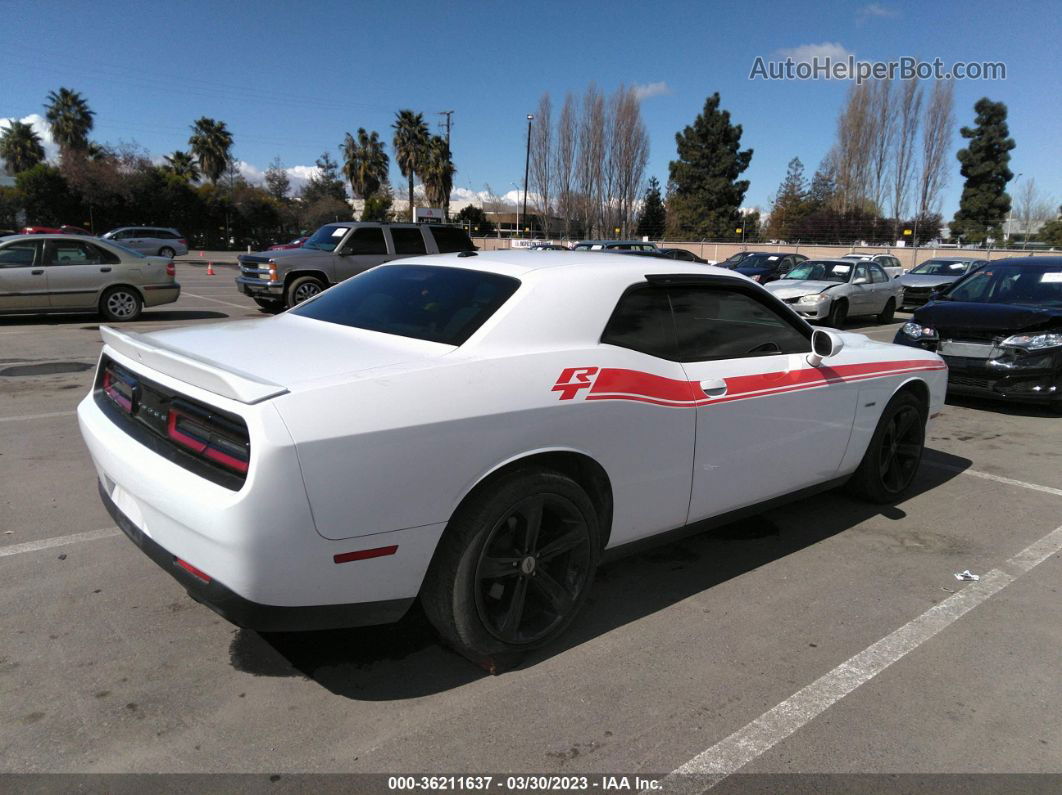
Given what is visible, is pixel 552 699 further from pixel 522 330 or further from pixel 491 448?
pixel 522 330

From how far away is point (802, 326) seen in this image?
412 centimetres

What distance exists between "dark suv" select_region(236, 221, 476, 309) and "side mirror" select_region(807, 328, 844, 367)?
34.0ft

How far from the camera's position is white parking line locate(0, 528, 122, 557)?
376 centimetres

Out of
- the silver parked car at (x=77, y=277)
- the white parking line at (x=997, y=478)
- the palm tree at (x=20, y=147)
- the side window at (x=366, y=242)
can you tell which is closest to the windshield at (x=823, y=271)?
the side window at (x=366, y=242)

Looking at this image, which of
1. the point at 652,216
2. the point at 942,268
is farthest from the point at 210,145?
the point at 942,268

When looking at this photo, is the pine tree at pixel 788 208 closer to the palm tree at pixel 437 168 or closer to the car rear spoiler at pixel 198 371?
the palm tree at pixel 437 168

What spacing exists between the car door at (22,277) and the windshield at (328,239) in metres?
4.54

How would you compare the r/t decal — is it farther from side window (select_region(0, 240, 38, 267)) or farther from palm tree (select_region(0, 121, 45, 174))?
palm tree (select_region(0, 121, 45, 174))

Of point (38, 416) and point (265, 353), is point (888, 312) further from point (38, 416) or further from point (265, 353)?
point (265, 353)

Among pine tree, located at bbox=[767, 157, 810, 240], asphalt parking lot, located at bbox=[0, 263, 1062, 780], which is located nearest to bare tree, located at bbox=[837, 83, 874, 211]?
pine tree, located at bbox=[767, 157, 810, 240]

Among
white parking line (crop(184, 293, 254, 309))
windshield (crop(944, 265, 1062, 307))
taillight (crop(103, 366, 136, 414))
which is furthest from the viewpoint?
white parking line (crop(184, 293, 254, 309))

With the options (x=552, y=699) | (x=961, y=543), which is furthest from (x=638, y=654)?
(x=961, y=543)

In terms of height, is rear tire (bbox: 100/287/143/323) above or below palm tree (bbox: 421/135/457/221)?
below

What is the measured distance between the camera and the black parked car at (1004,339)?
739cm
